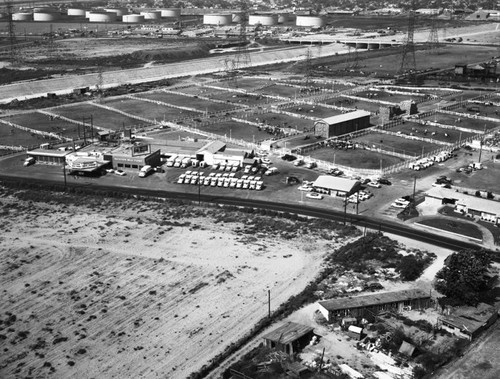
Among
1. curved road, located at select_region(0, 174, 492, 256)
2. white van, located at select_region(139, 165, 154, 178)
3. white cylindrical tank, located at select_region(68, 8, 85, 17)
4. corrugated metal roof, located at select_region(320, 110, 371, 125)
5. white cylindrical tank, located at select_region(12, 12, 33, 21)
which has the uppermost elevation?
white cylindrical tank, located at select_region(68, 8, 85, 17)

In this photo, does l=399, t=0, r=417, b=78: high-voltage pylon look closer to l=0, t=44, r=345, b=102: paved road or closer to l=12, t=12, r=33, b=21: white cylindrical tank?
l=0, t=44, r=345, b=102: paved road

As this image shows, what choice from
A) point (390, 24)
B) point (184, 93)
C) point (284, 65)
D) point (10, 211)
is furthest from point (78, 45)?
point (10, 211)

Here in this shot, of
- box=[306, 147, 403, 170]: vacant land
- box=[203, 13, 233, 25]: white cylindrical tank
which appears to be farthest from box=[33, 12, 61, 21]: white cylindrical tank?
box=[306, 147, 403, 170]: vacant land

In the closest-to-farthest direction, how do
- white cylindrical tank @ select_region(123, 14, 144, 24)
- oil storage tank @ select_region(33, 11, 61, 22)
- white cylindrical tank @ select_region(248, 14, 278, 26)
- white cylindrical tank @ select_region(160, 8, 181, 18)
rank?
white cylindrical tank @ select_region(248, 14, 278, 26) < white cylindrical tank @ select_region(123, 14, 144, 24) < oil storage tank @ select_region(33, 11, 61, 22) < white cylindrical tank @ select_region(160, 8, 181, 18)

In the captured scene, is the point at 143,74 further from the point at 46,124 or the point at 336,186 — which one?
the point at 336,186

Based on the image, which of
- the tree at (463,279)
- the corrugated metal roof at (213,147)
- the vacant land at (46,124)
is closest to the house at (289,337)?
the tree at (463,279)

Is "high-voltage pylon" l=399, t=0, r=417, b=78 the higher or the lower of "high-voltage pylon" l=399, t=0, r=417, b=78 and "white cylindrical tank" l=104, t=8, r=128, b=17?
the lower

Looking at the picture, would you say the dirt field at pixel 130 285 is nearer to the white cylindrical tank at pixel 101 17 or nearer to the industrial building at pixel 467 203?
the industrial building at pixel 467 203

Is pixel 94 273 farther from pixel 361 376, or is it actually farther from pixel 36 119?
pixel 36 119
